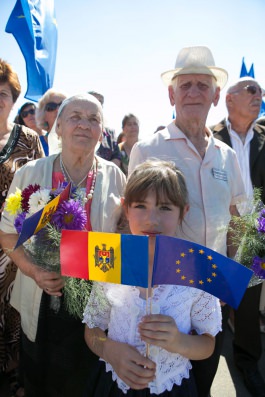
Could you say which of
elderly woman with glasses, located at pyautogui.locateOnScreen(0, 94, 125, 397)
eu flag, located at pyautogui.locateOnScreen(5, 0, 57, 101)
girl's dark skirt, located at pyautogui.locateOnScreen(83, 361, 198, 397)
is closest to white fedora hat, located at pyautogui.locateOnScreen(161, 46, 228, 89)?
elderly woman with glasses, located at pyautogui.locateOnScreen(0, 94, 125, 397)

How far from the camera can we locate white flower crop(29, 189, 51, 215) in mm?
1565

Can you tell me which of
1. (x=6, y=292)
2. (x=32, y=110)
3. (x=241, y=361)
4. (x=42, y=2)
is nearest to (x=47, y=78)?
(x=32, y=110)

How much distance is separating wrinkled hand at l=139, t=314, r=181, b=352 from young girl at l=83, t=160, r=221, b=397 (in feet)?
0.25

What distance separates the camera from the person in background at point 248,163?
3.18 meters

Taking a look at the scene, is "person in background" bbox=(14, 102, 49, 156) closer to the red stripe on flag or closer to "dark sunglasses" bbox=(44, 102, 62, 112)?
"dark sunglasses" bbox=(44, 102, 62, 112)

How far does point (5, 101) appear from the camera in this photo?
2.68m

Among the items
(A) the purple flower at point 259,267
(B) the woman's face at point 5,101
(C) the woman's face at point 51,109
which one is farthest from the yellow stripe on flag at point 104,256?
(C) the woman's face at point 51,109

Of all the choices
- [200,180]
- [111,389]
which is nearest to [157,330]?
[111,389]

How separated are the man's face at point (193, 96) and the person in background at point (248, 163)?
114 centimetres

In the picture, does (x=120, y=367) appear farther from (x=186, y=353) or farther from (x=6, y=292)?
(x=6, y=292)

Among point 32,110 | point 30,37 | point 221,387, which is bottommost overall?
point 221,387

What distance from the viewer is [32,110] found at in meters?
5.18

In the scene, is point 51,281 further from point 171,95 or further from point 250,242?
point 171,95

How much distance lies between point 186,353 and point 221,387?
78.5 inches
